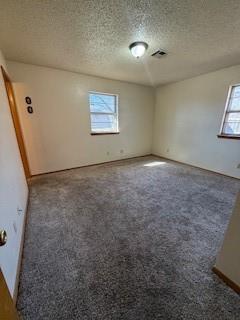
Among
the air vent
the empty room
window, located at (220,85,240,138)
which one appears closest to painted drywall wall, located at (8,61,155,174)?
the empty room

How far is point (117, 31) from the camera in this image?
1.81 metres

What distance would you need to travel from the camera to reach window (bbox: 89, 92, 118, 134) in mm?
3898

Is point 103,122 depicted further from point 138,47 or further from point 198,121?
point 198,121

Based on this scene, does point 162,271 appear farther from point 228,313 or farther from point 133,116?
point 133,116

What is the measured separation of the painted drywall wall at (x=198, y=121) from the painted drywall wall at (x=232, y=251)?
275cm

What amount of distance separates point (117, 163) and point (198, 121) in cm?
250

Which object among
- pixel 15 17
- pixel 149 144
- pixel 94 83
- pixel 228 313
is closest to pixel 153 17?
pixel 15 17

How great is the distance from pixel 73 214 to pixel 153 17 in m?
2.61

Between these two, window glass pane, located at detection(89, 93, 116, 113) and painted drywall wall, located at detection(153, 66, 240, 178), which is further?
window glass pane, located at detection(89, 93, 116, 113)

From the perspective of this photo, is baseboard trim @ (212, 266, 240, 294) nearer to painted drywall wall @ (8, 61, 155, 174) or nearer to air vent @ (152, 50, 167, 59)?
air vent @ (152, 50, 167, 59)

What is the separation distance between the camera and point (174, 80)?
3.99 m

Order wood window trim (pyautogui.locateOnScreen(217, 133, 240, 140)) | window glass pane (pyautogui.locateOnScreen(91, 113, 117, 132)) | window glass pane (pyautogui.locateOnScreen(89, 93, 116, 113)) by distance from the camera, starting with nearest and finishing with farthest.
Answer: wood window trim (pyautogui.locateOnScreen(217, 133, 240, 140))
window glass pane (pyautogui.locateOnScreen(89, 93, 116, 113))
window glass pane (pyautogui.locateOnScreen(91, 113, 117, 132))

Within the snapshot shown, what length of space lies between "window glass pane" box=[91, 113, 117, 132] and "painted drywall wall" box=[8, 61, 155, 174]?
0.20m

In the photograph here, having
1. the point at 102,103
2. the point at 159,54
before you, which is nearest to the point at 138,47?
the point at 159,54
